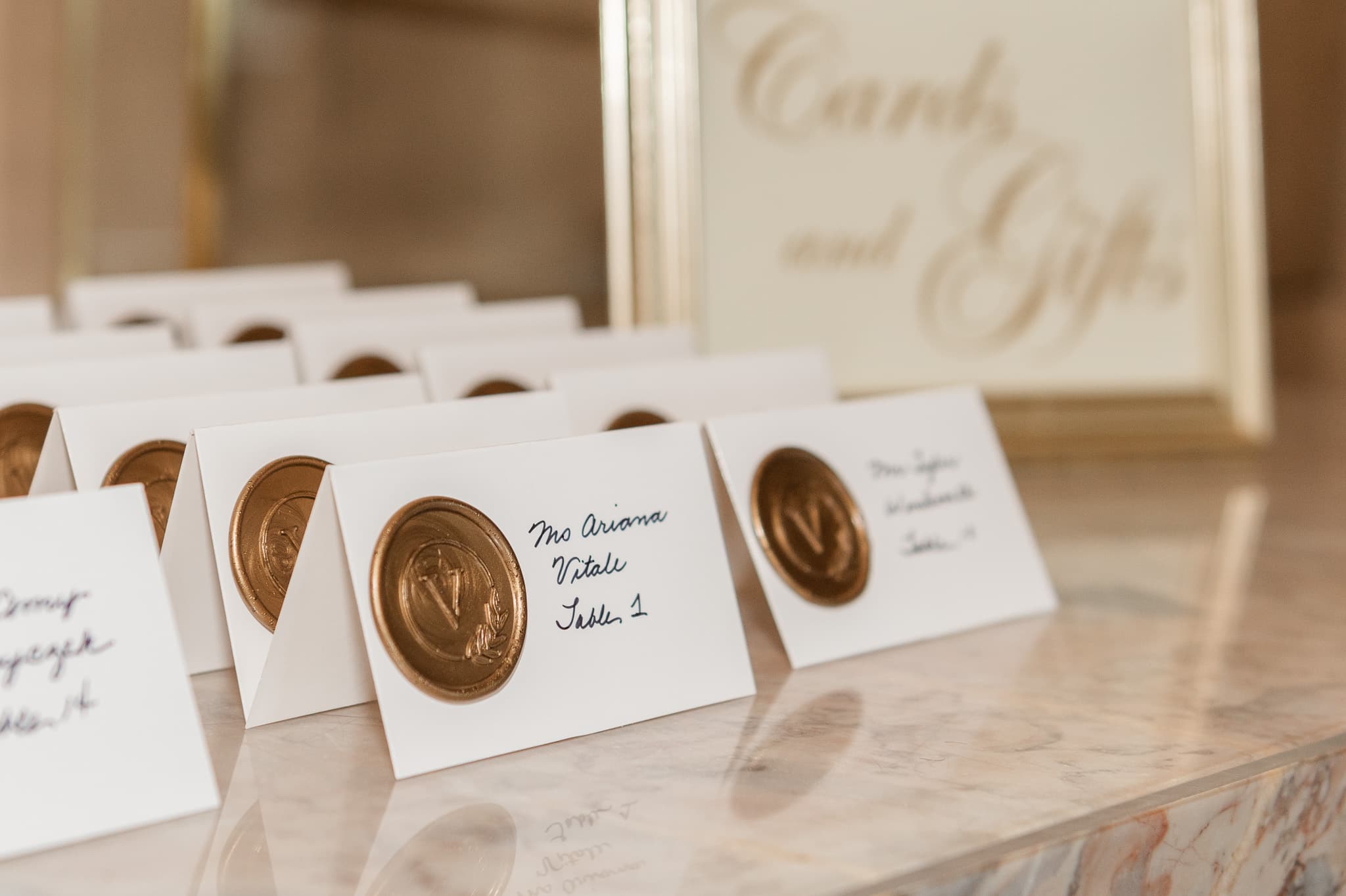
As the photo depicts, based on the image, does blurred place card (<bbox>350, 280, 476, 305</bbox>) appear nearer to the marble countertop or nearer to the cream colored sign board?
the cream colored sign board

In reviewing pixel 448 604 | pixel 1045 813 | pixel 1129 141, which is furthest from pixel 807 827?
pixel 1129 141

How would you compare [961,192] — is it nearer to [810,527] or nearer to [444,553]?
[810,527]

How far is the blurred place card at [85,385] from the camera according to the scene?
3.22ft

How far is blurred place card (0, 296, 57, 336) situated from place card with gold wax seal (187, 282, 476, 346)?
5.4 inches

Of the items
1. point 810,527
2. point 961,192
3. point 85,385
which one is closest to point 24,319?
point 85,385

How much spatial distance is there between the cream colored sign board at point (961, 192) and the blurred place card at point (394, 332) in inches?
15.4

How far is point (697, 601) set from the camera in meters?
0.91

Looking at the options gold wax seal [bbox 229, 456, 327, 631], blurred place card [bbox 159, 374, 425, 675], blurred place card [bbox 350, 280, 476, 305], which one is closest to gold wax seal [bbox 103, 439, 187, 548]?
blurred place card [bbox 159, 374, 425, 675]

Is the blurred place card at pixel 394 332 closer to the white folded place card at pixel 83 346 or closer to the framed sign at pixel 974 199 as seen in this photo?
the white folded place card at pixel 83 346

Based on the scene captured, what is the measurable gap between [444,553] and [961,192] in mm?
1184

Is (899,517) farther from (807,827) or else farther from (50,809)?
(50,809)

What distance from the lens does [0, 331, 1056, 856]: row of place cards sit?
28.5 inches

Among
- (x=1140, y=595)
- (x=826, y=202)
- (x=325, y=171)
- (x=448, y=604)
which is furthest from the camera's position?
(x=325, y=171)

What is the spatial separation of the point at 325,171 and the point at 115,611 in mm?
1406
